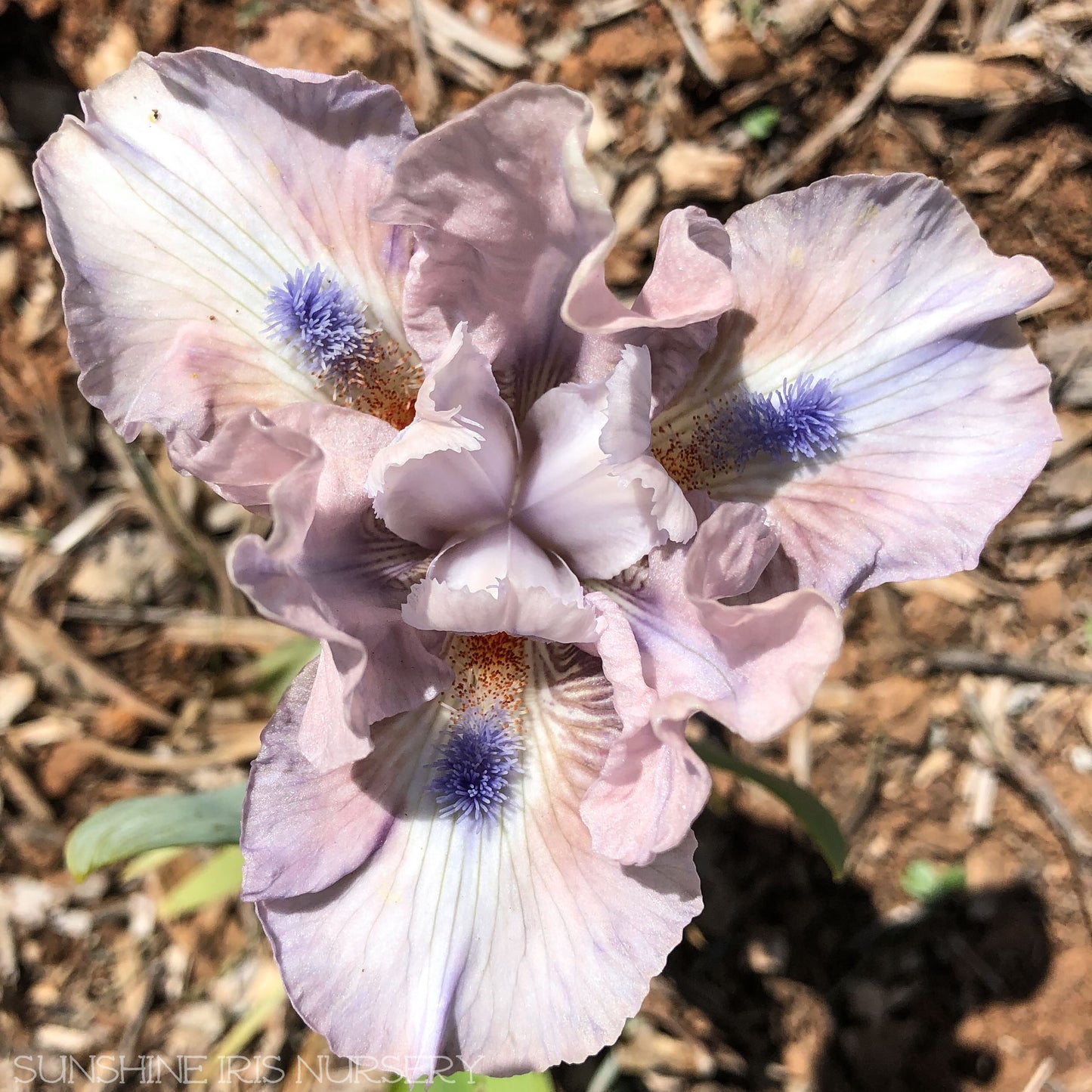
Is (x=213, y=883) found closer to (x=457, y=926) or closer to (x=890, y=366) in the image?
(x=457, y=926)

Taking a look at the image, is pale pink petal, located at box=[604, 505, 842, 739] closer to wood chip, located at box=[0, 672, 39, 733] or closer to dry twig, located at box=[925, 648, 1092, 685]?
dry twig, located at box=[925, 648, 1092, 685]

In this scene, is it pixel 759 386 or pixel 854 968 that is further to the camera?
pixel 854 968

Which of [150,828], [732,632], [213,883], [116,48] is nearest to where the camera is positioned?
[732,632]

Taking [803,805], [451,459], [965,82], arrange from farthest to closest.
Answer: [965,82] → [803,805] → [451,459]

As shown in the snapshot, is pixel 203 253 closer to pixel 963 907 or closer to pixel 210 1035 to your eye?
pixel 210 1035

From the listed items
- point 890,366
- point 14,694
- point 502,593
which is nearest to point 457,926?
point 502,593

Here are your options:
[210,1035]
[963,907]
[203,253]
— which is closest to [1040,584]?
[963,907]
